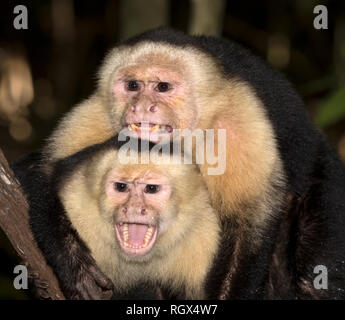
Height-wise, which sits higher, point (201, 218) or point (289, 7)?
point (289, 7)

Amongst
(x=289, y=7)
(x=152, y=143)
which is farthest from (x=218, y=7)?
(x=289, y=7)

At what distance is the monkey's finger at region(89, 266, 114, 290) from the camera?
5.40 m

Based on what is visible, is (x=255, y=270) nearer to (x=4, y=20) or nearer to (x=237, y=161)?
(x=237, y=161)

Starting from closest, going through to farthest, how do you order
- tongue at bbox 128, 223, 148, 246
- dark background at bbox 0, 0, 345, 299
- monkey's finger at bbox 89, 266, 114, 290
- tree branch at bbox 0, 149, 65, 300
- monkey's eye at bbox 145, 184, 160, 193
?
tree branch at bbox 0, 149, 65, 300 → monkey's finger at bbox 89, 266, 114, 290 → tongue at bbox 128, 223, 148, 246 → monkey's eye at bbox 145, 184, 160, 193 → dark background at bbox 0, 0, 345, 299

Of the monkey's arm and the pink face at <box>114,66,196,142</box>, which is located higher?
the pink face at <box>114,66,196,142</box>

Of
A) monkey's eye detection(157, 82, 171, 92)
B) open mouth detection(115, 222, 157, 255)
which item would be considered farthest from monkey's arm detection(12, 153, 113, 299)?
monkey's eye detection(157, 82, 171, 92)

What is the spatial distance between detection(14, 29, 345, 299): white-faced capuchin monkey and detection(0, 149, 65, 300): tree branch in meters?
0.11

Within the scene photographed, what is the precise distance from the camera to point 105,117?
6.08m

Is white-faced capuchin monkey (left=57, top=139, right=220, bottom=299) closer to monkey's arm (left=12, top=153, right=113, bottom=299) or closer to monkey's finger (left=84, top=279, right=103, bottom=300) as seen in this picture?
monkey's arm (left=12, top=153, right=113, bottom=299)

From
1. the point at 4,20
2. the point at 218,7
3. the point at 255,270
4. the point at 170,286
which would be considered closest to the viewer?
the point at 255,270

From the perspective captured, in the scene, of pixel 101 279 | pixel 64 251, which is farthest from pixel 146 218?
pixel 64 251

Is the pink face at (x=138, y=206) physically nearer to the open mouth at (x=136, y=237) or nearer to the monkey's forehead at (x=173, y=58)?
the open mouth at (x=136, y=237)

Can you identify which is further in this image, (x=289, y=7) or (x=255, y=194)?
(x=289, y=7)

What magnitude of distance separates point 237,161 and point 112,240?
1.09 meters
